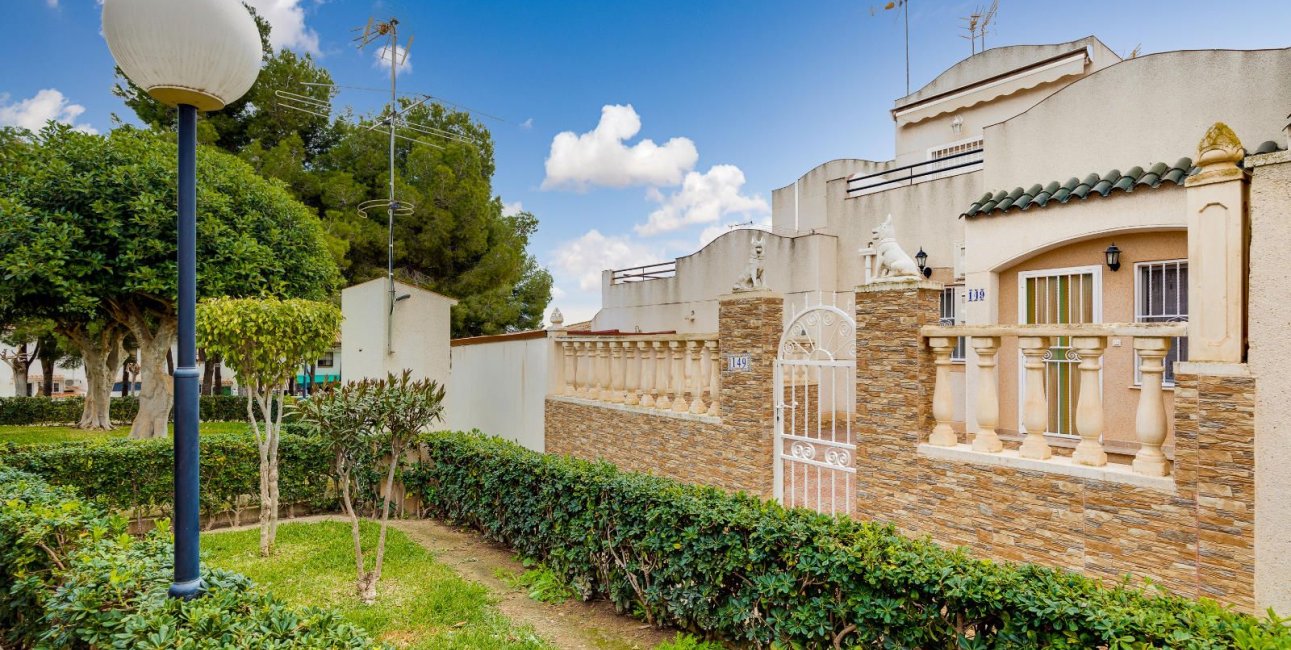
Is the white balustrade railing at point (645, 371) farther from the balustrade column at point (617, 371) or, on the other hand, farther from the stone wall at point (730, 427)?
the stone wall at point (730, 427)

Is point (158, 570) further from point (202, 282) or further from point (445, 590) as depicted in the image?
point (202, 282)

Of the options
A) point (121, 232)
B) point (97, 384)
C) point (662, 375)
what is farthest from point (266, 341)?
point (97, 384)

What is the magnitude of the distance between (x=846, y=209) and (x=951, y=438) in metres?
8.17

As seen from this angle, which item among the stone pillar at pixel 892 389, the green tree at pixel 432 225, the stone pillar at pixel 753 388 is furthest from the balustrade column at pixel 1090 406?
the green tree at pixel 432 225

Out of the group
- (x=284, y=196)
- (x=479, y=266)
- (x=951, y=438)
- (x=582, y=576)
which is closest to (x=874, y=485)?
(x=951, y=438)

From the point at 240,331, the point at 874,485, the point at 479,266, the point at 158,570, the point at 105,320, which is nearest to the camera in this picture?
the point at 158,570

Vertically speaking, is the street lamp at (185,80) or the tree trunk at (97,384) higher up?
the street lamp at (185,80)

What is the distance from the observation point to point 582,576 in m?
5.34

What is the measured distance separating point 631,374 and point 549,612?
144 inches

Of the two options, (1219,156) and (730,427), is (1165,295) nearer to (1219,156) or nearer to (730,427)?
(1219,156)

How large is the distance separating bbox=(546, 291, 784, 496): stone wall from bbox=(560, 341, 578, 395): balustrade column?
148cm

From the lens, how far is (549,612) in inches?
203

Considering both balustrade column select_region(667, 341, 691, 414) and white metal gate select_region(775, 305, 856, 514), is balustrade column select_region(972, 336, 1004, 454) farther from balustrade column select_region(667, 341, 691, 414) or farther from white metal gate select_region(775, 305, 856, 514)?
balustrade column select_region(667, 341, 691, 414)

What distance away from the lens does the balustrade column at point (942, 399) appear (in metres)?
4.95
